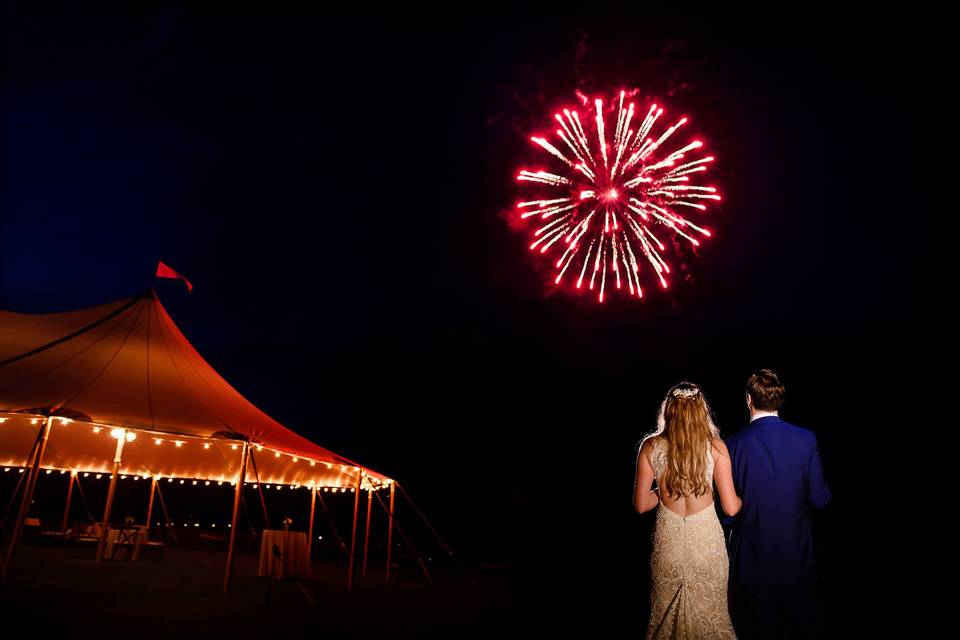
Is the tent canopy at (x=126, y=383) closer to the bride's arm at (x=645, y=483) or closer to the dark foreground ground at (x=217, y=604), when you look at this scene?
the dark foreground ground at (x=217, y=604)

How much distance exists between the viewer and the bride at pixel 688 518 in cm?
312

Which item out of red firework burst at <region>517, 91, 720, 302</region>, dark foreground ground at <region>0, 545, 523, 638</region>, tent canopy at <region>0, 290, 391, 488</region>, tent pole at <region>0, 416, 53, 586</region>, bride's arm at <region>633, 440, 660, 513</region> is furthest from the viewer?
red firework burst at <region>517, 91, 720, 302</region>

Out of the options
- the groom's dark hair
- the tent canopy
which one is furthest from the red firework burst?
the groom's dark hair

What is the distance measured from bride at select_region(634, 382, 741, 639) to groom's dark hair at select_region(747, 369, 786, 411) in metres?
0.28

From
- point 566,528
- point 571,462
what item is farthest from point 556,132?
point 571,462

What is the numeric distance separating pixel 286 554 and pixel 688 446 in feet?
24.4

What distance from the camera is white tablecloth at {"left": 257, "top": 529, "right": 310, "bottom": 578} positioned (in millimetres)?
8758

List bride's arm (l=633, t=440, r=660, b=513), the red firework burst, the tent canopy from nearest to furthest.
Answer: bride's arm (l=633, t=440, r=660, b=513)
the tent canopy
the red firework burst

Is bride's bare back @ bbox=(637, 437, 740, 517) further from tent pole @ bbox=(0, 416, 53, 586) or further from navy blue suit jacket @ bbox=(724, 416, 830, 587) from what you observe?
tent pole @ bbox=(0, 416, 53, 586)

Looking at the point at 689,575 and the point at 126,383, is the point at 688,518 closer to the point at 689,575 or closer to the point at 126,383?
the point at 689,575

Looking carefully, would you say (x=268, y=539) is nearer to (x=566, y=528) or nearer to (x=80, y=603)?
(x=80, y=603)

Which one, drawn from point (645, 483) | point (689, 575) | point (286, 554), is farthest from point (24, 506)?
point (689, 575)

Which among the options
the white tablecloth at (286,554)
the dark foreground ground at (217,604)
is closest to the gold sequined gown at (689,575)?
the dark foreground ground at (217,604)

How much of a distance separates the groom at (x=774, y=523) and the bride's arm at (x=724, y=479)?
1.9 inches
